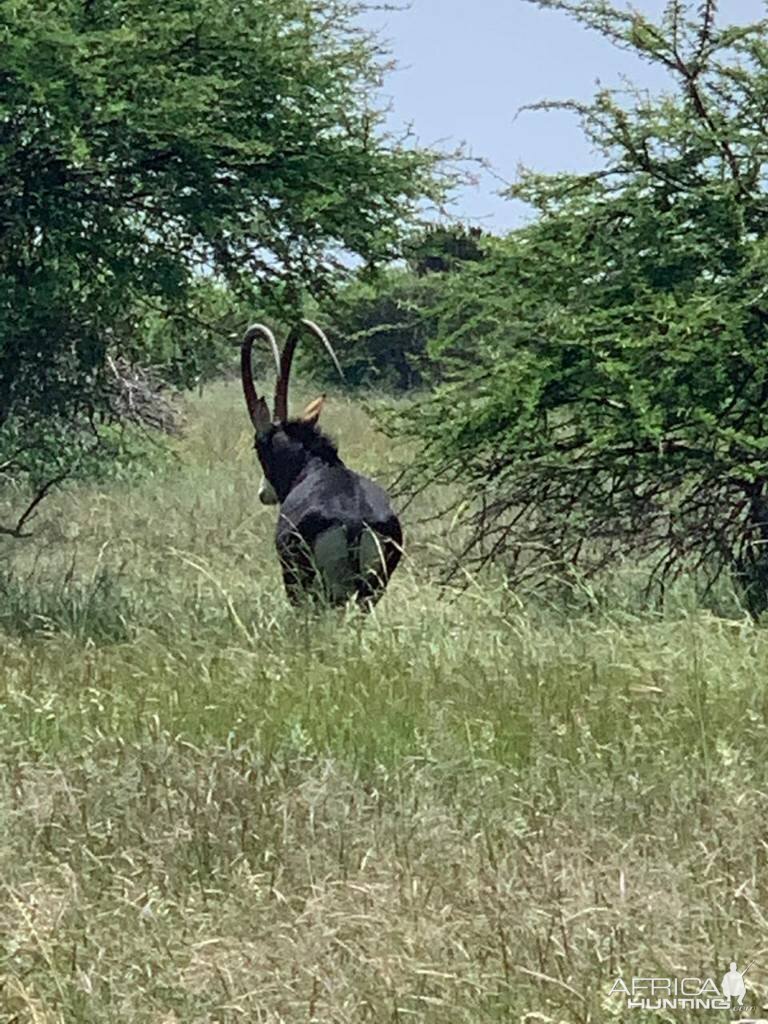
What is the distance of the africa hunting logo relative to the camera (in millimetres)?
2824

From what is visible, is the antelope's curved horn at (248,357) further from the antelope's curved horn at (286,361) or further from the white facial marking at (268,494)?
the white facial marking at (268,494)

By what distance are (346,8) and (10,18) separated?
219 centimetres

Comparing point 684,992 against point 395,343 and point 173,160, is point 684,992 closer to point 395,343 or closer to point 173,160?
point 173,160

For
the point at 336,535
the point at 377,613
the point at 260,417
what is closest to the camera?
the point at 377,613

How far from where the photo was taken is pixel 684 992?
288 centimetres

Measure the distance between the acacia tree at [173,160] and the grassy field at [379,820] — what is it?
2674mm

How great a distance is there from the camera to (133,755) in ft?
14.8

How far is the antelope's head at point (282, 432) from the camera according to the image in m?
9.02

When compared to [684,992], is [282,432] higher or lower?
higher

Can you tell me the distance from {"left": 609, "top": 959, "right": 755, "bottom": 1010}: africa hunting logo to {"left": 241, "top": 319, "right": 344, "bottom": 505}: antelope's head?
616 cm

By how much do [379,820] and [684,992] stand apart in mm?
1216

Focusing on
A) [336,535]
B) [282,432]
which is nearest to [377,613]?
[336,535]

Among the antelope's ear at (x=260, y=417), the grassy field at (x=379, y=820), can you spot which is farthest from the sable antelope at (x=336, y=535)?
the grassy field at (x=379, y=820)

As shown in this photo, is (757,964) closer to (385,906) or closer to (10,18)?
(385,906)
